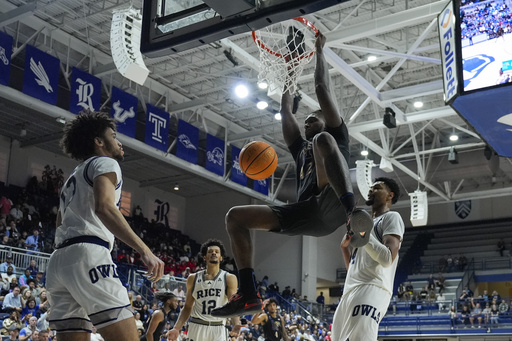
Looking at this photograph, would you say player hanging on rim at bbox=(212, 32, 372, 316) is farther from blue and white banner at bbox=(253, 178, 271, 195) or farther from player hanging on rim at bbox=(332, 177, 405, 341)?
blue and white banner at bbox=(253, 178, 271, 195)

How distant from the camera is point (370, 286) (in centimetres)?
515

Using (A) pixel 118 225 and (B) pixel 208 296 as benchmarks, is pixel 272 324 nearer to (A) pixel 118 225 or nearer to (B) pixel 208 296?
→ (B) pixel 208 296

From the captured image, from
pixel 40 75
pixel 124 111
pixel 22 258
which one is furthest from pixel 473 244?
pixel 40 75

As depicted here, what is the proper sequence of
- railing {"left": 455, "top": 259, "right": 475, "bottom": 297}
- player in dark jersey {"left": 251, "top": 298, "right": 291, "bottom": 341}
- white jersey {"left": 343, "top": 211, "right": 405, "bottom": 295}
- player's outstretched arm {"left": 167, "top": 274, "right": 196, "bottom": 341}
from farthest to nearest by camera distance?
1. railing {"left": 455, "top": 259, "right": 475, "bottom": 297}
2. player in dark jersey {"left": 251, "top": 298, "right": 291, "bottom": 341}
3. player's outstretched arm {"left": 167, "top": 274, "right": 196, "bottom": 341}
4. white jersey {"left": 343, "top": 211, "right": 405, "bottom": 295}

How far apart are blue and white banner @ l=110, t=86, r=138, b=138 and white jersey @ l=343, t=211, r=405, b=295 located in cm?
1350

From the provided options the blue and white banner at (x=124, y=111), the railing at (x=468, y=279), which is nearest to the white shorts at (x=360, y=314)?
the blue and white banner at (x=124, y=111)

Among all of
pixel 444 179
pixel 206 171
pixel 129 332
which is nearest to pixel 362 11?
pixel 206 171

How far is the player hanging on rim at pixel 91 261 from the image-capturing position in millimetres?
3631

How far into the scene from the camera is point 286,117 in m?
5.52

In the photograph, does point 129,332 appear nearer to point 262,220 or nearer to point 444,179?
point 262,220

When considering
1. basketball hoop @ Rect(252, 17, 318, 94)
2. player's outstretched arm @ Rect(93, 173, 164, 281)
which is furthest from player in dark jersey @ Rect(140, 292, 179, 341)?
player's outstretched arm @ Rect(93, 173, 164, 281)

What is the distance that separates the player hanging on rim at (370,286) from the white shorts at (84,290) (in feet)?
6.32

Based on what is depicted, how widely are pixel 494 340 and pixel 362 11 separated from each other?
1338 centimetres

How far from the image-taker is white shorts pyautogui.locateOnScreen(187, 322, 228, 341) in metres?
7.60
